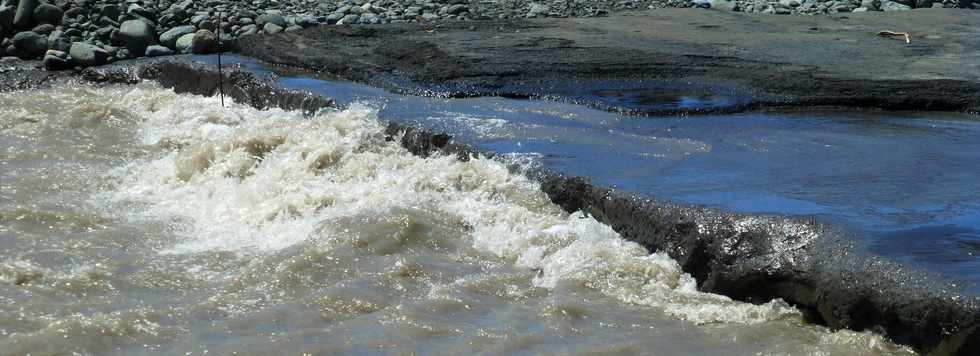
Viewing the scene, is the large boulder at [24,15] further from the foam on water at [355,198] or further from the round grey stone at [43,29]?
the foam on water at [355,198]

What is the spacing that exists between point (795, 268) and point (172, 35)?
383 inches

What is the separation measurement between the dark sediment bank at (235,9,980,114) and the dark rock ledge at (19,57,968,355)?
115 inches

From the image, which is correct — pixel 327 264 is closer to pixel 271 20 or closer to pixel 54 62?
pixel 54 62

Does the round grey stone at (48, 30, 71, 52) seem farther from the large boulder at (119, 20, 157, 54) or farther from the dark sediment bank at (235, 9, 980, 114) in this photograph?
the dark sediment bank at (235, 9, 980, 114)

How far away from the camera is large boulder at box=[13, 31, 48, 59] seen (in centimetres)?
1237

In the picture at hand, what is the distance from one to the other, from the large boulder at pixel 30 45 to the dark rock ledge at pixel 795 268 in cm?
825

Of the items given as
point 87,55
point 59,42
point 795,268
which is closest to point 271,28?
point 87,55

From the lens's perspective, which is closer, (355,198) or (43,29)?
(355,198)

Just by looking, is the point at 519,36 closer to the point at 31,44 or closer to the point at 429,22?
the point at 429,22


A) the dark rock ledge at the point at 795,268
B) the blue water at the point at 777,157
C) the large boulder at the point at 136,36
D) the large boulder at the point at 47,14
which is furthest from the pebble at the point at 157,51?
the dark rock ledge at the point at 795,268

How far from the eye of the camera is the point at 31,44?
12383 mm

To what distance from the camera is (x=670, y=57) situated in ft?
35.4

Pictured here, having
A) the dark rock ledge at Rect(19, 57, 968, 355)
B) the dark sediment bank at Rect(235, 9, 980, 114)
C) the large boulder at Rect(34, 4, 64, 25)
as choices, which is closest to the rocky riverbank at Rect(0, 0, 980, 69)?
the large boulder at Rect(34, 4, 64, 25)

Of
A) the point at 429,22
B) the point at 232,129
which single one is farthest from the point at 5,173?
the point at 429,22
